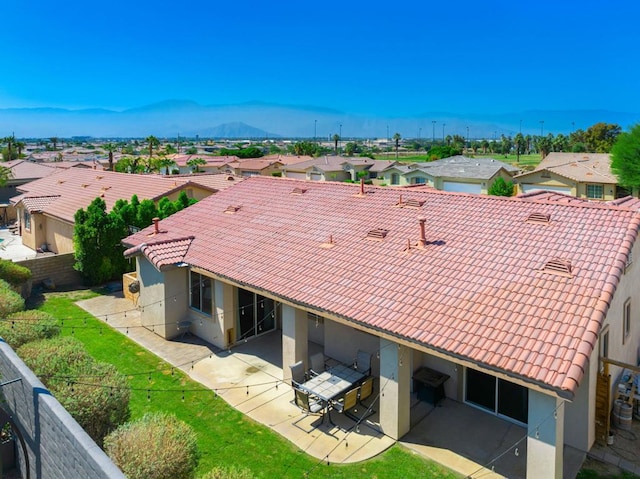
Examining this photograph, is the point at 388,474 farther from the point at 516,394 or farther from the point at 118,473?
the point at 118,473

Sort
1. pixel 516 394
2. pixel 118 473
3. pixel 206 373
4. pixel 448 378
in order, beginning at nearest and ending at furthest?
pixel 118 473 < pixel 516 394 < pixel 448 378 < pixel 206 373

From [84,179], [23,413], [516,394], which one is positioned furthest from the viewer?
[84,179]

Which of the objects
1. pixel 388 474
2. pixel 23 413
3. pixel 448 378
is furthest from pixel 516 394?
pixel 23 413

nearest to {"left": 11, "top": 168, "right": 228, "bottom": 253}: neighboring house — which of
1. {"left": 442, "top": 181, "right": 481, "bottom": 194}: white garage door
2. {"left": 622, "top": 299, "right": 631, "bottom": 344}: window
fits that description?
{"left": 622, "top": 299, "right": 631, "bottom": 344}: window

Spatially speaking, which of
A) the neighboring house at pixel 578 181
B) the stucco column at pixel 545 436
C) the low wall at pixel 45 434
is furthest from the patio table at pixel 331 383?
the neighboring house at pixel 578 181

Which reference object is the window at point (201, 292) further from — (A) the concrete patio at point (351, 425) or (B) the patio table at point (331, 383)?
(B) the patio table at point (331, 383)

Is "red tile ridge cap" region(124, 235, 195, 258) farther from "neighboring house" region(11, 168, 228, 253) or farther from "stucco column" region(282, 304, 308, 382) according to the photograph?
"neighboring house" region(11, 168, 228, 253)

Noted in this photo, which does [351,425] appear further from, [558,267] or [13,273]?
[13,273]
